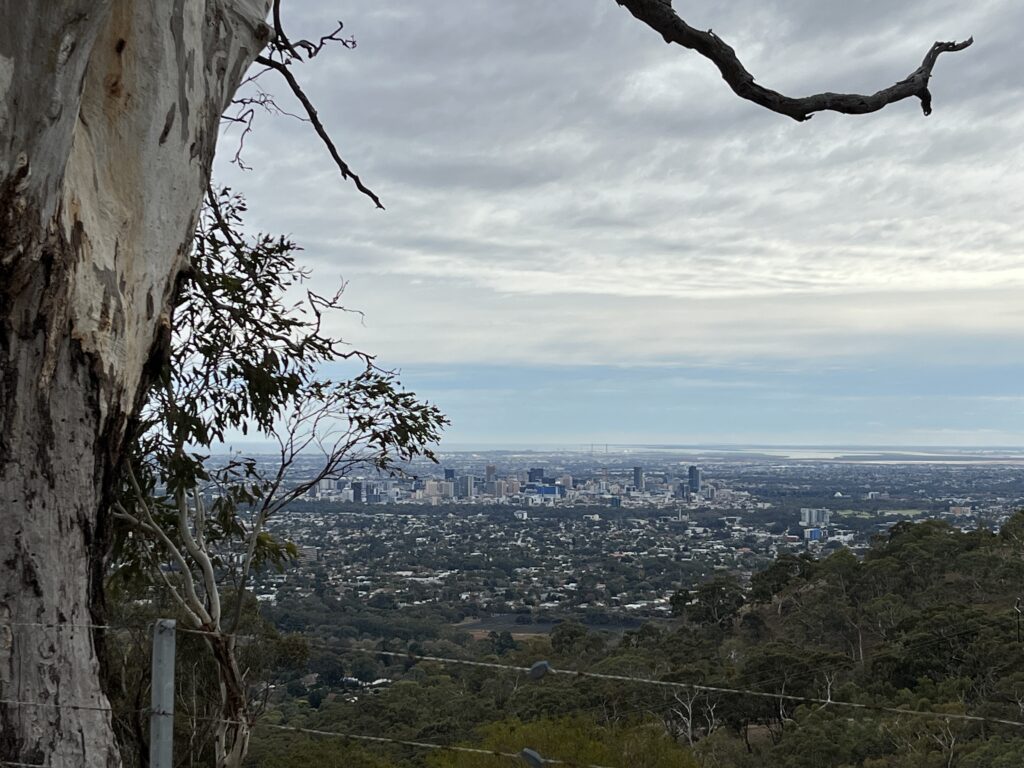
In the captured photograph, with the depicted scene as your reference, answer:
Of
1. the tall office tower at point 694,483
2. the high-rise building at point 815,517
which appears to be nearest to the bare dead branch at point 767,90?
the high-rise building at point 815,517

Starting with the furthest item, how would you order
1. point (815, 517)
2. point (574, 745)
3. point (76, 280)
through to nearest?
point (815, 517)
point (574, 745)
point (76, 280)

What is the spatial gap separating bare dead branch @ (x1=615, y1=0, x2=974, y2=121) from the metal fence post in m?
2.89

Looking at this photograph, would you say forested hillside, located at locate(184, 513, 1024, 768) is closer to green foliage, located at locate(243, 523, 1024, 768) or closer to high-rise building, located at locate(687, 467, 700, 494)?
green foliage, located at locate(243, 523, 1024, 768)

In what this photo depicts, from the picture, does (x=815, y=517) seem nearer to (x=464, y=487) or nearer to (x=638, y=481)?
(x=464, y=487)

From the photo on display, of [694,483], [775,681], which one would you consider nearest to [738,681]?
[775,681]

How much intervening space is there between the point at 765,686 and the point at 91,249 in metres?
→ 12.2

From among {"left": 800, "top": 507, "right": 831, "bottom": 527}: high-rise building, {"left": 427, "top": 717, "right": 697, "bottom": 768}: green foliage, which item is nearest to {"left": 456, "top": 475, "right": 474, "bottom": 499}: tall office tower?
{"left": 800, "top": 507, "right": 831, "bottom": 527}: high-rise building

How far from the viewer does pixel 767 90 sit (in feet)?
12.4

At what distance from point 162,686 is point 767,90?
119 inches

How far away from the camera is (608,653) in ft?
48.3

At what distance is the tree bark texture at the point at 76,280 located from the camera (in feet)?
7.57

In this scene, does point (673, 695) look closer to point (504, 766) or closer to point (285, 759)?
point (285, 759)

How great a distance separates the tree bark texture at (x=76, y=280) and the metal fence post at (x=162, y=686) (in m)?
0.63

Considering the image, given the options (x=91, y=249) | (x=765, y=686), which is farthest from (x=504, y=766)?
(x=765, y=686)
